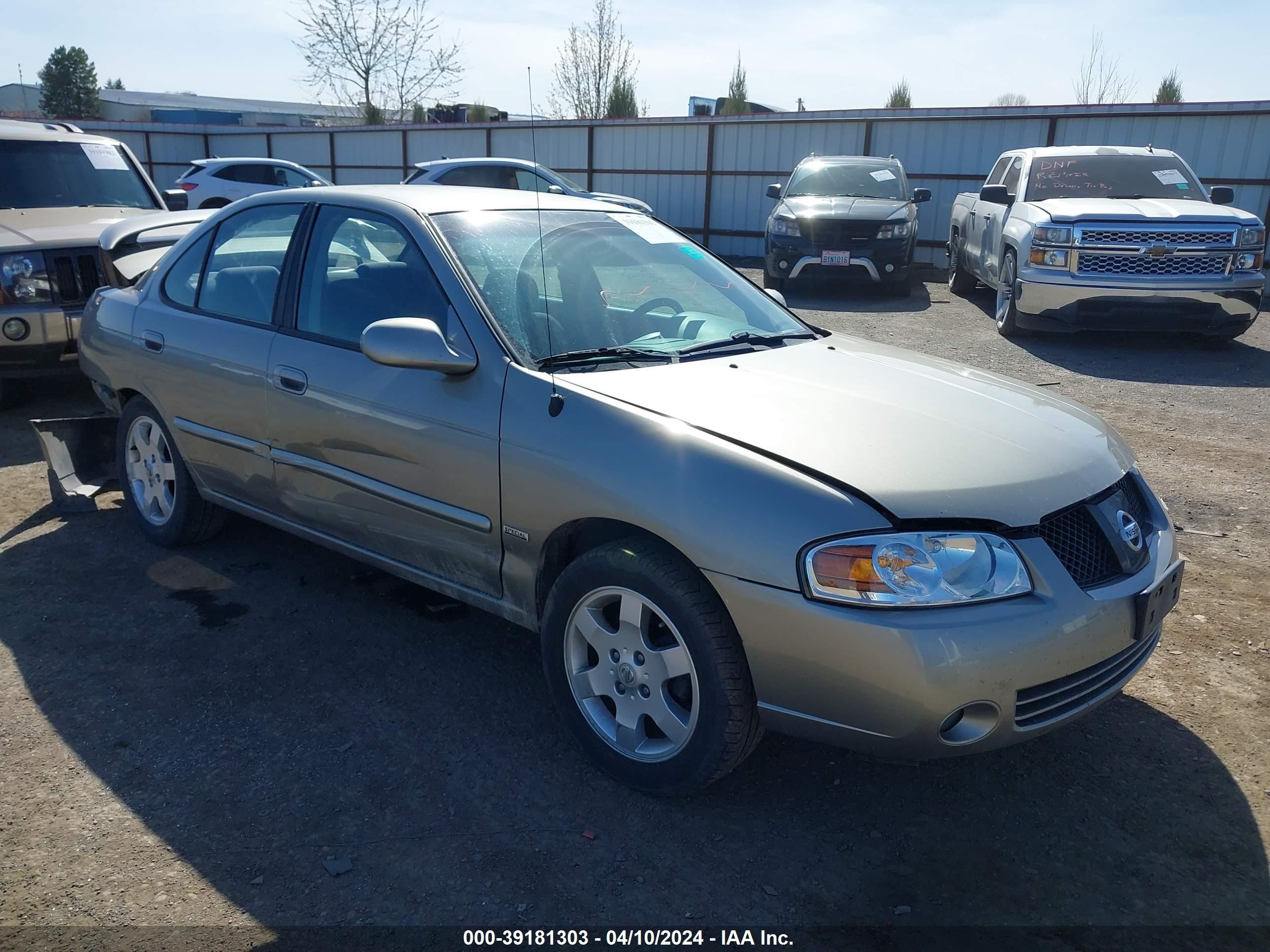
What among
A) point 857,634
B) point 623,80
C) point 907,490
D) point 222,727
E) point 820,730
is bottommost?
point 222,727

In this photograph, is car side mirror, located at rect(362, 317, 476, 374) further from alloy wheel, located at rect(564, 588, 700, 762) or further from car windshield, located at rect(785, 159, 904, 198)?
car windshield, located at rect(785, 159, 904, 198)

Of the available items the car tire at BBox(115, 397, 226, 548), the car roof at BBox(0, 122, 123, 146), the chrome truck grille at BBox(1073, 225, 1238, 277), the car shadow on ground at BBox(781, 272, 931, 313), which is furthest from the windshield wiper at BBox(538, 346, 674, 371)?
the car shadow on ground at BBox(781, 272, 931, 313)

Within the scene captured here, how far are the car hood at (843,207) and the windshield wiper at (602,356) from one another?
9961 mm

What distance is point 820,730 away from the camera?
2521 millimetres

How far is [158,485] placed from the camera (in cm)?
466

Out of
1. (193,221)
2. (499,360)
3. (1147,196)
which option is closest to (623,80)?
(1147,196)

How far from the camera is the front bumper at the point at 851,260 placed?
12586 millimetres

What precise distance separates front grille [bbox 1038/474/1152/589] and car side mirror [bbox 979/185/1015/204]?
28.4 ft

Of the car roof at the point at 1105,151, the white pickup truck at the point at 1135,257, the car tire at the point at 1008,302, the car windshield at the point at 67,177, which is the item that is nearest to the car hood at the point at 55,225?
the car windshield at the point at 67,177

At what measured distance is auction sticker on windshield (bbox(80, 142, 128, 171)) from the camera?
821 centimetres

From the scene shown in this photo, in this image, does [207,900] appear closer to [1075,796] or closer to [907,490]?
[907,490]

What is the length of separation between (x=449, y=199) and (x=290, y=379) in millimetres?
904

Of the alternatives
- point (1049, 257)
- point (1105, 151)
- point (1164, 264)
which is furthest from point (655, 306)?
point (1105, 151)

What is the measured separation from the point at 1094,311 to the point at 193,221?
7649mm
